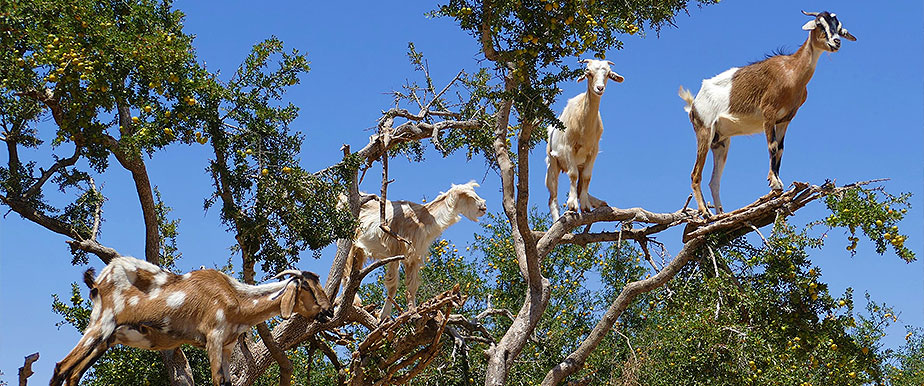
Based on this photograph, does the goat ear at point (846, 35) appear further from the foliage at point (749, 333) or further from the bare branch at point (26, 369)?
the bare branch at point (26, 369)

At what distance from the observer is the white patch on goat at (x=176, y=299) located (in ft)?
23.7

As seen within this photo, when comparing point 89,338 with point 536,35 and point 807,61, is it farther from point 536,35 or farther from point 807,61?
point 807,61

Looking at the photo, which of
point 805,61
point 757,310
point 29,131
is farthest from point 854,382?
point 29,131

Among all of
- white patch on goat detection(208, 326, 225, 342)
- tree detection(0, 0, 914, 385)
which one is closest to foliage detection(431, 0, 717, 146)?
tree detection(0, 0, 914, 385)

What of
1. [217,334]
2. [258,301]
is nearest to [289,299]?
[258,301]

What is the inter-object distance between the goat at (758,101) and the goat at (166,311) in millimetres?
5173

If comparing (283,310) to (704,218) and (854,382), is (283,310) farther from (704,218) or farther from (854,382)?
(854,382)

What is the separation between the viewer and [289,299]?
7582mm

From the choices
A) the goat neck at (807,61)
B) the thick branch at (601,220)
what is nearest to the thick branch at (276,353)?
the thick branch at (601,220)

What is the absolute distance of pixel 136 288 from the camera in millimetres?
7254

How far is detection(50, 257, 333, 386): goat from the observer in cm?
706

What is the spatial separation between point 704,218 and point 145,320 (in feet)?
19.2

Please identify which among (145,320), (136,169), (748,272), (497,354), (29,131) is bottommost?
(145,320)

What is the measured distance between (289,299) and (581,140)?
4.00m
